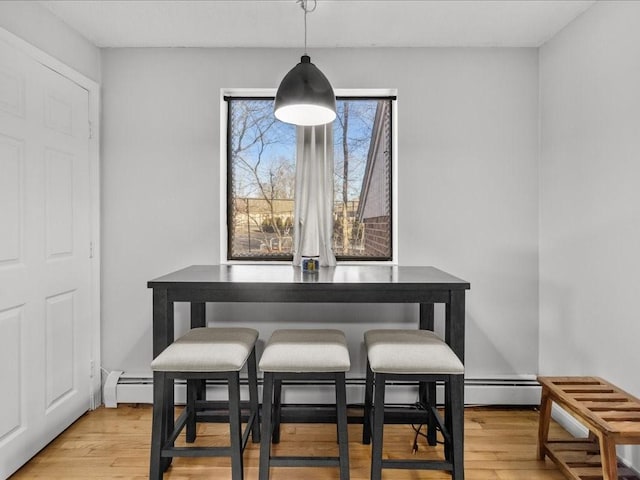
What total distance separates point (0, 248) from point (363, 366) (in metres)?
2.15

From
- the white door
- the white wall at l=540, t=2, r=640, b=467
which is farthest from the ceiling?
the white door

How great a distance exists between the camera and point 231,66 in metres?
2.73

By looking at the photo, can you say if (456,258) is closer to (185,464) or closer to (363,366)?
(363,366)

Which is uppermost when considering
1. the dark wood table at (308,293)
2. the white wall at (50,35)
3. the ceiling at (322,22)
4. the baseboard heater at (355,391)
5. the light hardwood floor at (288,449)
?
the ceiling at (322,22)

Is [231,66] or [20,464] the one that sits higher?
[231,66]

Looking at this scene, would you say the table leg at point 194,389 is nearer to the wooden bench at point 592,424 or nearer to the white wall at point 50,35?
the white wall at point 50,35

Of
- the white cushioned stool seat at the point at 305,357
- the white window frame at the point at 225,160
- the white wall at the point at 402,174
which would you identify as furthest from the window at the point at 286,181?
the white cushioned stool seat at the point at 305,357

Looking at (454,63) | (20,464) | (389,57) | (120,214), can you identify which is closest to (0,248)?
(120,214)

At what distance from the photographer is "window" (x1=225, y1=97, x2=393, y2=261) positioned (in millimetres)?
2859

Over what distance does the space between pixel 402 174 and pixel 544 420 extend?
1.65 metres

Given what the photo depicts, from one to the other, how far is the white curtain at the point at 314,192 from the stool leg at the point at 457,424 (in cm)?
112

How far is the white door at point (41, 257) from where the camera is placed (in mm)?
1941

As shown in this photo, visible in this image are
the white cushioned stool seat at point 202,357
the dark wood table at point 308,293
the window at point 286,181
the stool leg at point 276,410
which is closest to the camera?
the white cushioned stool seat at point 202,357

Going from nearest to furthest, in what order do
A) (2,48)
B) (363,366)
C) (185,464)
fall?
(2,48) → (185,464) → (363,366)
